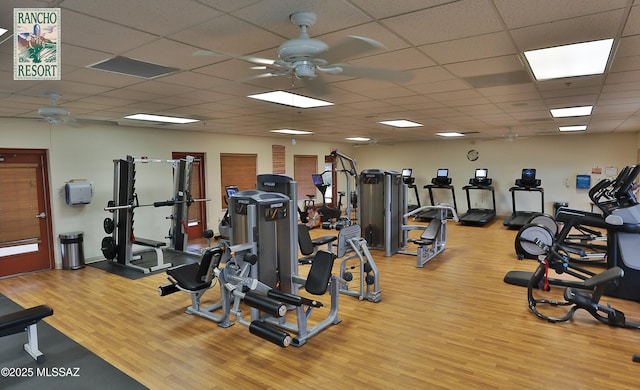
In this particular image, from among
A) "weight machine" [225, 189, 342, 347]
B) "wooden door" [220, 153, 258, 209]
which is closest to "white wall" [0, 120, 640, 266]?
"wooden door" [220, 153, 258, 209]

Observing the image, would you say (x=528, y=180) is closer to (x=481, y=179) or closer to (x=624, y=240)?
(x=481, y=179)

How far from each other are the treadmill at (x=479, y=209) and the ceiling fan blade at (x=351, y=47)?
7887mm

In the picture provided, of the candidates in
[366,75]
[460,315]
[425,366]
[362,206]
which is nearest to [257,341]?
[425,366]

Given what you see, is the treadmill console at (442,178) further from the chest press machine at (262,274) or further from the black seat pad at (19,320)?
the black seat pad at (19,320)

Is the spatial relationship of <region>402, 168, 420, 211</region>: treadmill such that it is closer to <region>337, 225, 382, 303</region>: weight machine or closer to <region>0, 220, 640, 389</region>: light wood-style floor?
<region>0, 220, 640, 389</region>: light wood-style floor

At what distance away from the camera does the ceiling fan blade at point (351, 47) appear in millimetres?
1755

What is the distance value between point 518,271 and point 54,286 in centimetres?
641

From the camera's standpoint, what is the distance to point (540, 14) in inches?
74.4

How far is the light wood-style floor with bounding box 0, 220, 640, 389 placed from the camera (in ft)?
8.75

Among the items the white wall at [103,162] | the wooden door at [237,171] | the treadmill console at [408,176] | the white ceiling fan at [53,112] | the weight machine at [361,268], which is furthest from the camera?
the treadmill console at [408,176]

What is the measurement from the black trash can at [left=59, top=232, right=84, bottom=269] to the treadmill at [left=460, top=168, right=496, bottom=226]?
8.22m

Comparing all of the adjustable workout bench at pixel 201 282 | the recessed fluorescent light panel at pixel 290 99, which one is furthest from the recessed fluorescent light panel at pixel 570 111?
the adjustable workout bench at pixel 201 282

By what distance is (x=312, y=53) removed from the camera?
1.83 m

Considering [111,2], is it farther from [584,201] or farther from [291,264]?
[584,201]
